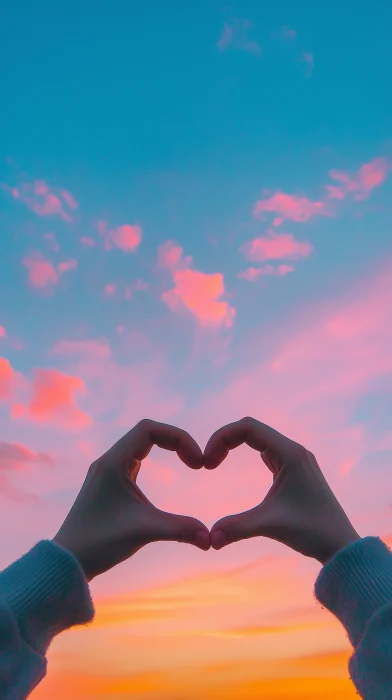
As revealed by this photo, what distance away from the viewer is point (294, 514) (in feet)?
11.8

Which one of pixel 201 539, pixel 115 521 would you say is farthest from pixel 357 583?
pixel 115 521

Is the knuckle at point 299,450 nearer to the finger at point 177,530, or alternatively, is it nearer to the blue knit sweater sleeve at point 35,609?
the finger at point 177,530

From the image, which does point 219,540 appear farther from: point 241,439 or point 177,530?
point 241,439

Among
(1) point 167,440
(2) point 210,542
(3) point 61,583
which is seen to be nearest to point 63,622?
(3) point 61,583

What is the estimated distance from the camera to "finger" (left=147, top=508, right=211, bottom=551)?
12.0ft

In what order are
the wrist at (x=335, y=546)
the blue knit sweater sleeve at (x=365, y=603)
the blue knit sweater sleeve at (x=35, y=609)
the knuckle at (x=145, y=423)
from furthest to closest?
the knuckle at (x=145, y=423), the wrist at (x=335, y=546), the blue knit sweater sleeve at (x=35, y=609), the blue knit sweater sleeve at (x=365, y=603)

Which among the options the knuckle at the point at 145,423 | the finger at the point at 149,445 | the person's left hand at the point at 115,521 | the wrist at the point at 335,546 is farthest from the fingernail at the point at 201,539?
the knuckle at the point at 145,423

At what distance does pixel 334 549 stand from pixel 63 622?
5.48 ft

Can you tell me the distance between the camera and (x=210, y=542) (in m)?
3.71

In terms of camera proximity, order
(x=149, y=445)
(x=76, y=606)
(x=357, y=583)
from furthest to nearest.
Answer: (x=149, y=445) < (x=76, y=606) < (x=357, y=583)

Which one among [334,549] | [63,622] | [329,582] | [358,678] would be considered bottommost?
[358,678]

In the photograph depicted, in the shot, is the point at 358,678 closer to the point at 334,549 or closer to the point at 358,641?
the point at 358,641

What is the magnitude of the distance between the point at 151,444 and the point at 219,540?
2.90 ft

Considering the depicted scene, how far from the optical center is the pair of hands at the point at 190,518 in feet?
11.5
